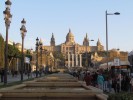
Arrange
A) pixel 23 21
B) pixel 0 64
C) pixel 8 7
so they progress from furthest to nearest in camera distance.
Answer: pixel 0 64 < pixel 23 21 < pixel 8 7

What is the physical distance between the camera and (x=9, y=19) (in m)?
36.1

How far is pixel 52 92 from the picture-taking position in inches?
682

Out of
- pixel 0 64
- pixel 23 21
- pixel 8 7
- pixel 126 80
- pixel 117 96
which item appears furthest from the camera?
pixel 0 64

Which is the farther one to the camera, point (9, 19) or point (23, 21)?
point (23, 21)

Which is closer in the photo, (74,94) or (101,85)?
(74,94)

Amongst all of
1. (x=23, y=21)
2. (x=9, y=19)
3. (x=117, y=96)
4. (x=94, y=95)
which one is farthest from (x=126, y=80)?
(x=23, y=21)

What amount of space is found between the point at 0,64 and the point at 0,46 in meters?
5.18

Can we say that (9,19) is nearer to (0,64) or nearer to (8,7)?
(8,7)

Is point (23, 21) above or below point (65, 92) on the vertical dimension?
above

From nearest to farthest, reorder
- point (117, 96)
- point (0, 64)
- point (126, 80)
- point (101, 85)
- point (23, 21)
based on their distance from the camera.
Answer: point (117, 96)
point (126, 80)
point (101, 85)
point (23, 21)
point (0, 64)

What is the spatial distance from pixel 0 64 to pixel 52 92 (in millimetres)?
88855

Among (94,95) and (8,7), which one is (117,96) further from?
(8,7)

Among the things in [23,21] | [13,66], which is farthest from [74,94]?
[13,66]

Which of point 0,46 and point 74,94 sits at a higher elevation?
point 0,46
